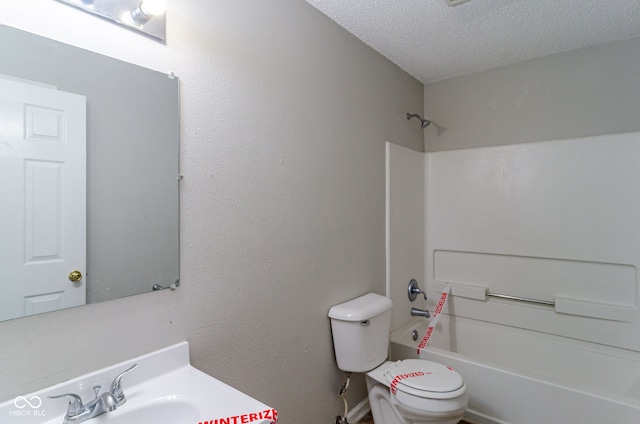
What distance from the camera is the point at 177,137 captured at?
47.0 inches

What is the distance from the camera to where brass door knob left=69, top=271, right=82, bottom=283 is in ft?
3.16

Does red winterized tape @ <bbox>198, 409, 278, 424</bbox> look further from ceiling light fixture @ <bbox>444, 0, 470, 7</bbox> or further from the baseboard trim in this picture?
ceiling light fixture @ <bbox>444, 0, 470, 7</bbox>

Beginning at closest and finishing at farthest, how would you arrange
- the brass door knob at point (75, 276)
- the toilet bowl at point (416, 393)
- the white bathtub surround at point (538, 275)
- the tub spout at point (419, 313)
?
1. the brass door knob at point (75, 276)
2. the toilet bowl at point (416, 393)
3. the white bathtub surround at point (538, 275)
4. the tub spout at point (419, 313)

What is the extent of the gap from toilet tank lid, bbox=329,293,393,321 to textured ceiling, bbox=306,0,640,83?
64.1 inches

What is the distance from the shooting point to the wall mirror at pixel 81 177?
0.86 meters

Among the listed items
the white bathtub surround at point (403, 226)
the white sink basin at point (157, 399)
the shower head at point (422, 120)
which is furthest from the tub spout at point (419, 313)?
the white sink basin at point (157, 399)

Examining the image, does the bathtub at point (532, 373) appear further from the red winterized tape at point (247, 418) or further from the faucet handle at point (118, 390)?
the faucet handle at point (118, 390)

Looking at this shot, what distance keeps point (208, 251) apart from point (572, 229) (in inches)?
93.6

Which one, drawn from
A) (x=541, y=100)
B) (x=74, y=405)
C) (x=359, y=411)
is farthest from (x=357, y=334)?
(x=541, y=100)

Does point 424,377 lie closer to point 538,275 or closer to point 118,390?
point 538,275

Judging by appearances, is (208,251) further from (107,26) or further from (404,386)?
(404,386)

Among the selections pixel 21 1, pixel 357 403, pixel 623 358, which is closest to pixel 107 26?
pixel 21 1

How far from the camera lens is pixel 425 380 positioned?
1698 mm

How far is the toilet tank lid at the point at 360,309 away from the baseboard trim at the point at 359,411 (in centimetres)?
66
